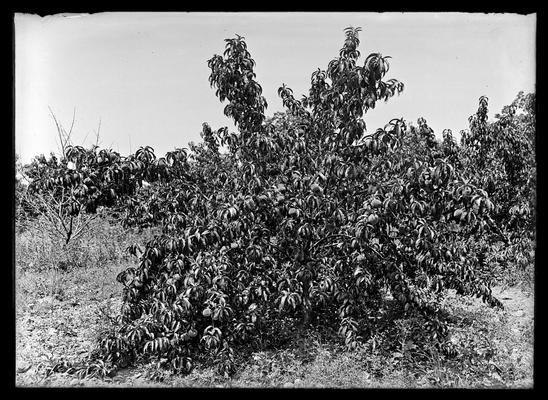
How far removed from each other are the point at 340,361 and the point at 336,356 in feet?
0.30

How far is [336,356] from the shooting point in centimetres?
411

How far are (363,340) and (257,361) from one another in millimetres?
1009

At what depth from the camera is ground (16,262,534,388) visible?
3.89 m

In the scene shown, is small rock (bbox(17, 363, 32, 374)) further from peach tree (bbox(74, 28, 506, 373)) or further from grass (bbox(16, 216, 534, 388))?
peach tree (bbox(74, 28, 506, 373))

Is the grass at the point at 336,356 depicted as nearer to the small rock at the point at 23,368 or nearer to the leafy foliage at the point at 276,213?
the small rock at the point at 23,368

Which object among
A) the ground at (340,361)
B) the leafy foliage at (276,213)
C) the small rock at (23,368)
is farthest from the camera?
the small rock at (23,368)

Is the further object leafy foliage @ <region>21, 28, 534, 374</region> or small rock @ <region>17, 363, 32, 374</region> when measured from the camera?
small rock @ <region>17, 363, 32, 374</region>

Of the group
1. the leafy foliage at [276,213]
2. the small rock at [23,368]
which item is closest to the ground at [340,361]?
the small rock at [23,368]

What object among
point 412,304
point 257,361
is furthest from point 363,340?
point 257,361

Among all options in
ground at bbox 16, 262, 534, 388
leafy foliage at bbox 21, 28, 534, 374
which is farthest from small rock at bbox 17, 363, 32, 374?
leafy foliage at bbox 21, 28, 534, 374

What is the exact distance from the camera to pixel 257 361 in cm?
410

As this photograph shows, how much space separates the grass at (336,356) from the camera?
390 cm

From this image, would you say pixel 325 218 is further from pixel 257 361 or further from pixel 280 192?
pixel 257 361
